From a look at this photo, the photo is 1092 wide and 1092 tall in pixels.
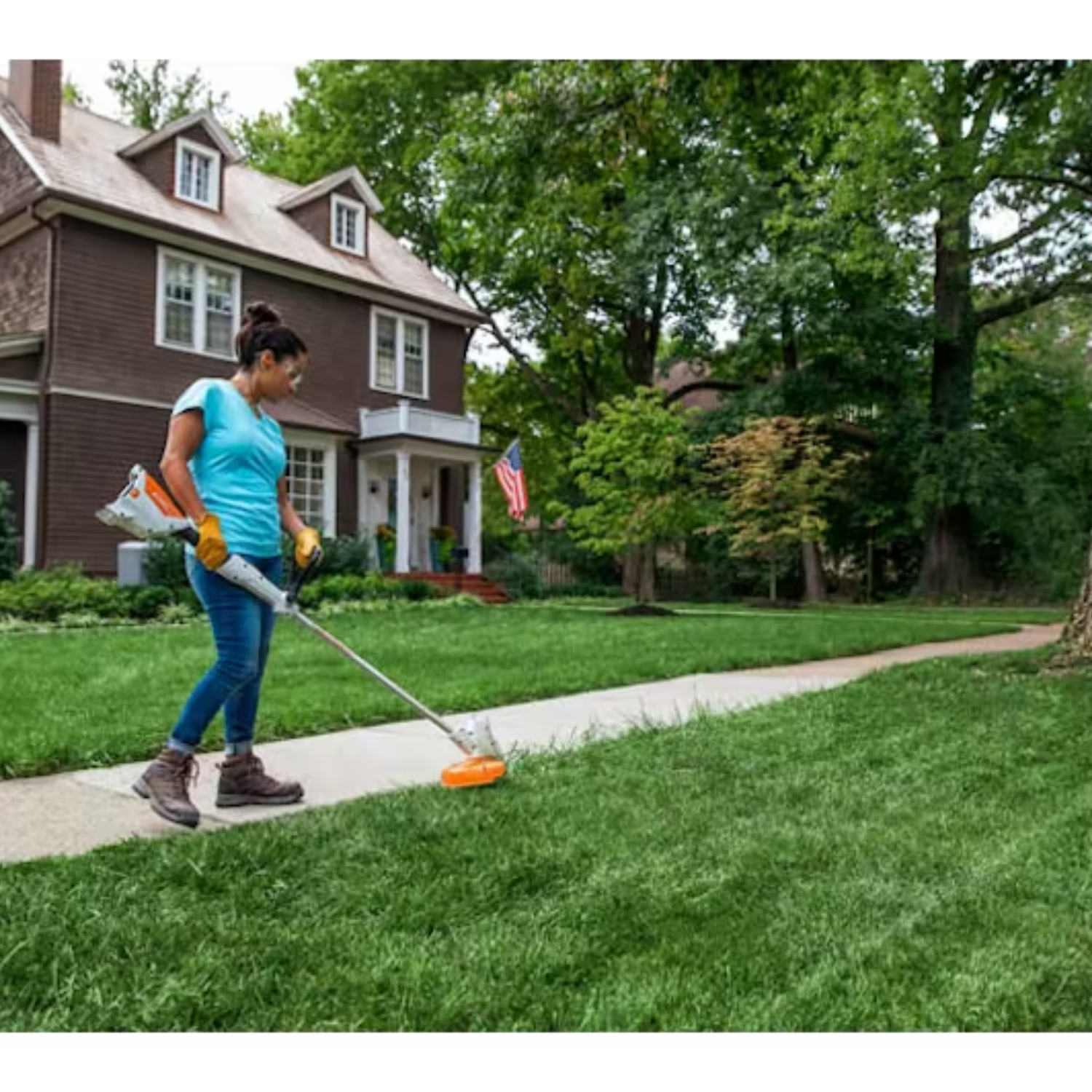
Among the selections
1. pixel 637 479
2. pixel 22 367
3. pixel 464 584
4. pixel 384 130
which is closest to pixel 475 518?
pixel 464 584

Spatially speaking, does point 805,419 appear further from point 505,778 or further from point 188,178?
point 505,778

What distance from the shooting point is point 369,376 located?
20609 mm

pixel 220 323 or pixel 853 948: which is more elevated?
pixel 220 323

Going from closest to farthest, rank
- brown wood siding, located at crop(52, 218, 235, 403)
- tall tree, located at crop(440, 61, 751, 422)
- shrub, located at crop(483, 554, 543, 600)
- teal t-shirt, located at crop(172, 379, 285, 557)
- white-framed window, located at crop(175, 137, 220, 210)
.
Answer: teal t-shirt, located at crop(172, 379, 285, 557) → tall tree, located at crop(440, 61, 751, 422) → brown wood siding, located at crop(52, 218, 235, 403) → white-framed window, located at crop(175, 137, 220, 210) → shrub, located at crop(483, 554, 543, 600)

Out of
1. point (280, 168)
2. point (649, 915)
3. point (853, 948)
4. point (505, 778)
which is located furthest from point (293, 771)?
point (280, 168)

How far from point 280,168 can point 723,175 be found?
14.9 meters

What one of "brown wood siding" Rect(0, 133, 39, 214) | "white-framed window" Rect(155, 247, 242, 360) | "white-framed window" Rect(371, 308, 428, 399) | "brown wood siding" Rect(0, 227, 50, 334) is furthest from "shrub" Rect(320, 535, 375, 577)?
"brown wood siding" Rect(0, 133, 39, 214)

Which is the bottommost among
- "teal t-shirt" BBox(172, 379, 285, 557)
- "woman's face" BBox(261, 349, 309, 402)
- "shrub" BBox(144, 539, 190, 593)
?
"shrub" BBox(144, 539, 190, 593)

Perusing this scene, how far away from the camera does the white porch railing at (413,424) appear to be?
64.4ft

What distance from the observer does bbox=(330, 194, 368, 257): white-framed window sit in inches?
819

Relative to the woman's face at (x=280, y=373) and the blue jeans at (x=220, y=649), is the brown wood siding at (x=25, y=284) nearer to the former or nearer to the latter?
the woman's face at (x=280, y=373)

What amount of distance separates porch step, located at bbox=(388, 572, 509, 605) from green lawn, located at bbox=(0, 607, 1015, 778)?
5.03 meters

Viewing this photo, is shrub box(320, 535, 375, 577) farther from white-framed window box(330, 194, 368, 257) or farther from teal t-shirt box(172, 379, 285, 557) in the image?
teal t-shirt box(172, 379, 285, 557)

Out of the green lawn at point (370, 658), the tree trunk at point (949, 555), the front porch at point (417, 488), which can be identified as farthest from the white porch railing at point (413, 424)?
the tree trunk at point (949, 555)
